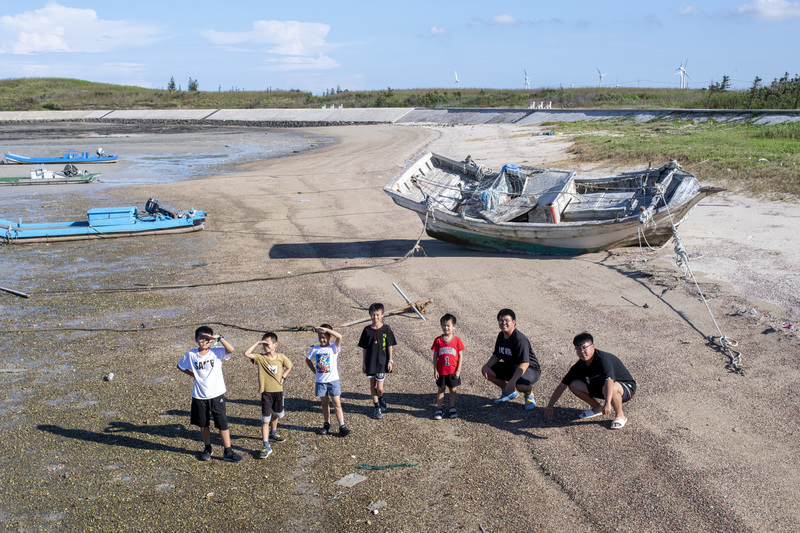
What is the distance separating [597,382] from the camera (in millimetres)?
6926

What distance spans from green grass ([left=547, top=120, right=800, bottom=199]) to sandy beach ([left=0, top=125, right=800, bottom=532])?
310 cm

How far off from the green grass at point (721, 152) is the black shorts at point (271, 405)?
16586mm

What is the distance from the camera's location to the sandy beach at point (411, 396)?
19.2 ft

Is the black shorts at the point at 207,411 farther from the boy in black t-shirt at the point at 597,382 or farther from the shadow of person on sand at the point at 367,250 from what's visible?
the shadow of person on sand at the point at 367,250

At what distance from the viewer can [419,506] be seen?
5852mm

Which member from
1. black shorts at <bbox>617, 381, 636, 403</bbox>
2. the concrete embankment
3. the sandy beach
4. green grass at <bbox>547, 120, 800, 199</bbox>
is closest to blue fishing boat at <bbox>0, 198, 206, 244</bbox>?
the sandy beach

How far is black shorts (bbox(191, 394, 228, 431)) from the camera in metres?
6.51

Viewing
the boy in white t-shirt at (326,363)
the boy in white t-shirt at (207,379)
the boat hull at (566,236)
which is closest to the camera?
the boy in white t-shirt at (207,379)

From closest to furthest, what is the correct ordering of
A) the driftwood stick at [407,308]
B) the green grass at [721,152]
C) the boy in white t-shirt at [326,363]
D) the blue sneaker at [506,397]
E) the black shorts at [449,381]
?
the boy in white t-shirt at [326,363] < the black shorts at [449,381] < the blue sneaker at [506,397] < the driftwood stick at [407,308] < the green grass at [721,152]

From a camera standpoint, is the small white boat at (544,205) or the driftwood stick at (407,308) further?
the small white boat at (544,205)

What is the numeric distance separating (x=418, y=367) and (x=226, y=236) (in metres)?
11.1

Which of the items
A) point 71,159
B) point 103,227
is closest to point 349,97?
point 71,159

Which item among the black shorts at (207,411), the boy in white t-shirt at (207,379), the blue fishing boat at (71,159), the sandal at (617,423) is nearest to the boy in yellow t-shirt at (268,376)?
the boy in white t-shirt at (207,379)

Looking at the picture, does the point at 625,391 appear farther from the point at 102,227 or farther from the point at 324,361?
the point at 102,227
